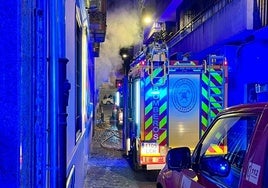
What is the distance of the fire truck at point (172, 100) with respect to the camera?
877 centimetres

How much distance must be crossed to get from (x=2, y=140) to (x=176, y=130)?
735 centimetres

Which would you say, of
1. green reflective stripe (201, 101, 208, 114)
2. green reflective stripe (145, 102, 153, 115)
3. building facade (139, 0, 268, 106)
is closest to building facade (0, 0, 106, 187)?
green reflective stripe (145, 102, 153, 115)

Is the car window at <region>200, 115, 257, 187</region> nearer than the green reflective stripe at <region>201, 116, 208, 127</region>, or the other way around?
the car window at <region>200, 115, 257, 187</region>

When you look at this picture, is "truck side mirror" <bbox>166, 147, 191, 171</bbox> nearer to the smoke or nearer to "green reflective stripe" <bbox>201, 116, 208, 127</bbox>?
"green reflective stripe" <bbox>201, 116, 208, 127</bbox>

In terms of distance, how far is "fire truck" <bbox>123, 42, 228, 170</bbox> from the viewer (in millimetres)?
8773

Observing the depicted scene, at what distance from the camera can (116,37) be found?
30.7m

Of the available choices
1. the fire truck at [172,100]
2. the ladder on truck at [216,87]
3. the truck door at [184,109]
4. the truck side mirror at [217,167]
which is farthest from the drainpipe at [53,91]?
the ladder on truck at [216,87]

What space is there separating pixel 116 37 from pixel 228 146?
27.5 meters

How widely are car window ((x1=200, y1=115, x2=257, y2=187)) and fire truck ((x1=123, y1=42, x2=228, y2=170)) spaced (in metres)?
5.20

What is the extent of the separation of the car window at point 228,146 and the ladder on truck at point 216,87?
5.38 meters

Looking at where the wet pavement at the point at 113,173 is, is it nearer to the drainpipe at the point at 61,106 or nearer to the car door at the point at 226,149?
the car door at the point at 226,149


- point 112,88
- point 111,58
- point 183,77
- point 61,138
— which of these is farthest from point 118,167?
point 112,88

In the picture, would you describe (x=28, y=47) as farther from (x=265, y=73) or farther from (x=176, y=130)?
(x=265, y=73)

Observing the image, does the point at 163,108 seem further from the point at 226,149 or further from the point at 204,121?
the point at 226,149
